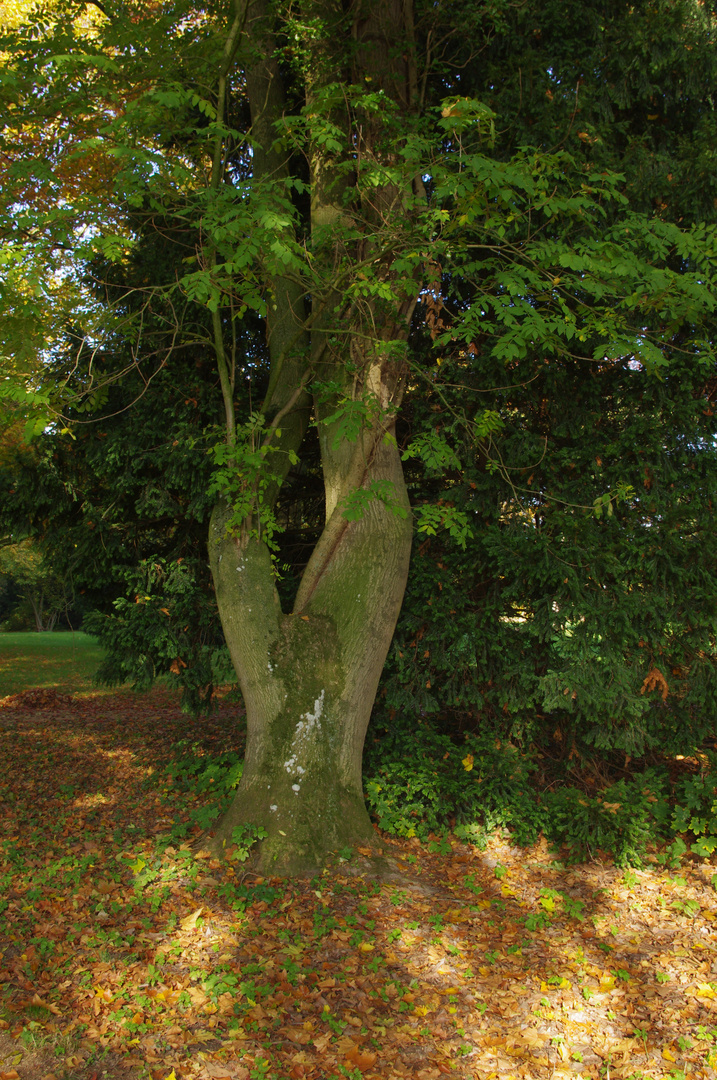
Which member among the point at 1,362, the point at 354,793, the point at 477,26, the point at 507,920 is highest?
the point at 477,26

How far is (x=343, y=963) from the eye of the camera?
155 inches

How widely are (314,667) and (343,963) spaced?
1.95m

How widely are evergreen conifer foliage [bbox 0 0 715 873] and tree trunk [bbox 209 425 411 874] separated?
17 millimetres

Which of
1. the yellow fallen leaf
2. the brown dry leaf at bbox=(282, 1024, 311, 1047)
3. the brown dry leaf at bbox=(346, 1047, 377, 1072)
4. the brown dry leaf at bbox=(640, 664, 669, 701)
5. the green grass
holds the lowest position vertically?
the green grass

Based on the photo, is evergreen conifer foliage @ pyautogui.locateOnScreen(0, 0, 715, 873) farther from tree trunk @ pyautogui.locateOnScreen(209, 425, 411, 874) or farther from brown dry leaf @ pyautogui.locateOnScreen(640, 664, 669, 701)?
brown dry leaf @ pyautogui.locateOnScreen(640, 664, 669, 701)

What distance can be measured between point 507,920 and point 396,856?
92cm

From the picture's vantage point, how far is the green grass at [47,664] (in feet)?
45.7

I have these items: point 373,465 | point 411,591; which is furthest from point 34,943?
point 373,465

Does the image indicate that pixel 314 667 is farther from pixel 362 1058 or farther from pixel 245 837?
pixel 362 1058

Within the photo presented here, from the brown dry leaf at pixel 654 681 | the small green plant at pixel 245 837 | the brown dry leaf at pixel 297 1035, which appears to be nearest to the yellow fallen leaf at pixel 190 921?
the small green plant at pixel 245 837

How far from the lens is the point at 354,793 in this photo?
17.1 ft

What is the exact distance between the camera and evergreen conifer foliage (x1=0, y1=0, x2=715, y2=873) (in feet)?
15.2

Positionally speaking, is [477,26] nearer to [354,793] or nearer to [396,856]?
[354,793]

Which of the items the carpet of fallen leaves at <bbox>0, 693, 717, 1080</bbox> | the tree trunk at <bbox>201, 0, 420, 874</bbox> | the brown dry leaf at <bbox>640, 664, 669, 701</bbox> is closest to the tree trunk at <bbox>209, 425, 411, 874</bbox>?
the tree trunk at <bbox>201, 0, 420, 874</bbox>
